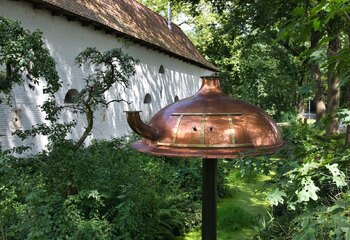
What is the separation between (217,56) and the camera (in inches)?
1213

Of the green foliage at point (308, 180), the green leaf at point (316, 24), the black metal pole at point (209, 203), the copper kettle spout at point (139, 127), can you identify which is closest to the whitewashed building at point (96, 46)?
the black metal pole at point (209, 203)

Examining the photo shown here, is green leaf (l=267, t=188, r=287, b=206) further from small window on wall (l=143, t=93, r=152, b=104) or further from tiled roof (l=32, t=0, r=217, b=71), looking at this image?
small window on wall (l=143, t=93, r=152, b=104)

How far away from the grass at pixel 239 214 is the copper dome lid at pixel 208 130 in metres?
3.65

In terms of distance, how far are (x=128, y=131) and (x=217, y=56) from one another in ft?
59.3

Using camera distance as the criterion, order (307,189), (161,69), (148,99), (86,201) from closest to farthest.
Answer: (307,189) → (86,201) → (148,99) → (161,69)

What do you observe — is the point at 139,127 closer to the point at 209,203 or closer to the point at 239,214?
the point at 209,203

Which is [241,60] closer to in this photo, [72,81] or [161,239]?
[72,81]

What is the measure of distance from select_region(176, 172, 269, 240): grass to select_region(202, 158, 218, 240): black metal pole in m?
2.93

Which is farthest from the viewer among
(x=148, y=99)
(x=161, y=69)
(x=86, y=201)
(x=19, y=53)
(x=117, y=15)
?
(x=161, y=69)

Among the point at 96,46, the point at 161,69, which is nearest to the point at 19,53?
the point at 96,46

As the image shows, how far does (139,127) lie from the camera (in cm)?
194

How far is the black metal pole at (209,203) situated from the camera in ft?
8.31

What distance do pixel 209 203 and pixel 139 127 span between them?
93 cm

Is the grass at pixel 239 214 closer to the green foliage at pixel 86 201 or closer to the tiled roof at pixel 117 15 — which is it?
the green foliage at pixel 86 201
